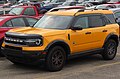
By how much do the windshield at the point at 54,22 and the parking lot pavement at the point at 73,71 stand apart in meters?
1.23

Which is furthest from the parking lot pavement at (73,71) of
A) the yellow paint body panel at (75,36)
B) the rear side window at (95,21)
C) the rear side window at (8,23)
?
the rear side window at (8,23)

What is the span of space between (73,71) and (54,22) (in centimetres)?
171

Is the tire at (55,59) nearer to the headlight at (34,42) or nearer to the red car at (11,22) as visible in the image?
the headlight at (34,42)

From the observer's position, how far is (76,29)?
348 inches

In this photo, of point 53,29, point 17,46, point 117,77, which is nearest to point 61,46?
point 53,29

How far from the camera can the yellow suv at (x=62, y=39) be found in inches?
320

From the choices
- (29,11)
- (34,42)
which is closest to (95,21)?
(34,42)

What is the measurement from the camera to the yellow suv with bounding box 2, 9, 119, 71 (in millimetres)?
8141

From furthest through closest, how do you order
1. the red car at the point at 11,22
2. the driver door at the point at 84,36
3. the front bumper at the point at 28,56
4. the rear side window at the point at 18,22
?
the rear side window at the point at 18,22
the red car at the point at 11,22
the driver door at the point at 84,36
the front bumper at the point at 28,56

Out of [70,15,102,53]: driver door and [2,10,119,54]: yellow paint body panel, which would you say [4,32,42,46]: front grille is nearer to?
[2,10,119,54]: yellow paint body panel

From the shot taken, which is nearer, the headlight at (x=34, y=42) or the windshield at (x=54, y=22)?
the headlight at (x=34, y=42)

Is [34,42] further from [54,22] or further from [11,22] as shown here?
[11,22]

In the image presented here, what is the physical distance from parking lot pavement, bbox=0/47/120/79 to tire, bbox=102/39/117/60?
21cm

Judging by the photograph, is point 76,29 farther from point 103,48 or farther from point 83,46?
point 103,48
